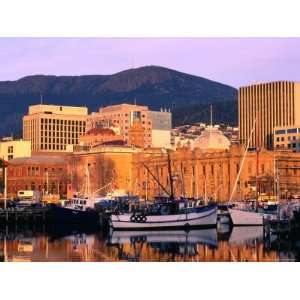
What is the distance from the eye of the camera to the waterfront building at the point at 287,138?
17162 cm

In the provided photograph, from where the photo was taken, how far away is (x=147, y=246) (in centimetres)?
6353

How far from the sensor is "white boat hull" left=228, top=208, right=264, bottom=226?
277 ft

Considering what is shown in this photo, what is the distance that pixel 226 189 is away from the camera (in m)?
134

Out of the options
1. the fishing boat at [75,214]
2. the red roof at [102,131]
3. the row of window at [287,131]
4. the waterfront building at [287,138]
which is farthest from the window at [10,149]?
the fishing boat at [75,214]

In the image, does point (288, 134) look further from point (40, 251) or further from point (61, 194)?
point (40, 251)

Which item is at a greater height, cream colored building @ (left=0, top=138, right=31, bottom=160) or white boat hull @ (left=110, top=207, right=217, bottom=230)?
cream colored building @ (left=0, top=138, right=31, bottom=160)

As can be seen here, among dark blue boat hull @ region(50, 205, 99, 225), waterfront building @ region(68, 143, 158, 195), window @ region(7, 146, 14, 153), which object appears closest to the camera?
dark blue boat hull @ region(50, 205, 99, 225)

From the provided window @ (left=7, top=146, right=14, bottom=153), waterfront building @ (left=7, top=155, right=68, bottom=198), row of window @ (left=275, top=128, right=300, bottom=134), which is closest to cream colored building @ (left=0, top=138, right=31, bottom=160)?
window @ (left=7, top=146, right=14, bottom=153)

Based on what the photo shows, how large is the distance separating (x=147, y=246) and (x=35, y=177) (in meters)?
103

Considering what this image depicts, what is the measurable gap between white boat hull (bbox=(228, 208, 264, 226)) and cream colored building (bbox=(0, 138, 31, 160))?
104 meters

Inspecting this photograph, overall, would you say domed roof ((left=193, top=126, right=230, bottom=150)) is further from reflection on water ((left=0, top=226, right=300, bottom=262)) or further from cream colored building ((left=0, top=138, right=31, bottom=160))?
reflection on water ((left=0, top=226, right=300, bottom=262))

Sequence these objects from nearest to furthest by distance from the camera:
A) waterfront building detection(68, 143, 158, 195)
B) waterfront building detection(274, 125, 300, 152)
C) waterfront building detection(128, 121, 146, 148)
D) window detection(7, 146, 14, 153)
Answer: waterfront building detection(68, 143, 158, 195), waterfront building detection(274, 125, 300, 152), waterfront building detection(128, 121, 146, 148), window detection(7, 146, 14, 153)

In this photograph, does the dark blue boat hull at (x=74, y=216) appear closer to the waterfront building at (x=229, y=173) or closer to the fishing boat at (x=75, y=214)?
the fishing boat at (x=75, y=214)
